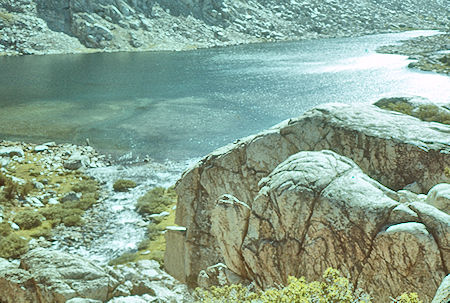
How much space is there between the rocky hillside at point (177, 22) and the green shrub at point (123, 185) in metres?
90.3

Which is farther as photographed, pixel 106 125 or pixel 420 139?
pixel 106 125

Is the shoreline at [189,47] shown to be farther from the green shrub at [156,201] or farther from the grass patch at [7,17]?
the green shrub at [156,201]

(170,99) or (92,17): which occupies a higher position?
(92,17)

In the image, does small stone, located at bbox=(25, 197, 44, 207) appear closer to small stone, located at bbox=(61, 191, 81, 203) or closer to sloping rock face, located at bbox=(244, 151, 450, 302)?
small stone, located at bbox=(61, 191, 81, 203)

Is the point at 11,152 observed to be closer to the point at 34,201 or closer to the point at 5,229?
the point at 34,201

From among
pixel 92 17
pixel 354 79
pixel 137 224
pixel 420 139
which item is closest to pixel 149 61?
pixel 92 17

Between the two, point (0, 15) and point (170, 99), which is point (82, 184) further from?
point (0, 15)

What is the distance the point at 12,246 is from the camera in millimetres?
22734

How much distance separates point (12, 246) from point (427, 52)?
96907 millimetres

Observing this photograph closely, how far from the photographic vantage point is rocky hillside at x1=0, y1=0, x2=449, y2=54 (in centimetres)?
11350

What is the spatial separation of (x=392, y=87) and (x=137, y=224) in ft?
166

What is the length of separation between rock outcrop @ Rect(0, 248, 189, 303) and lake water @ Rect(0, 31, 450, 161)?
21234mm

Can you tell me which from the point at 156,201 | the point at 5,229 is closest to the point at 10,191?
the point at 5,229

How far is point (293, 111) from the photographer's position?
5300 cm
